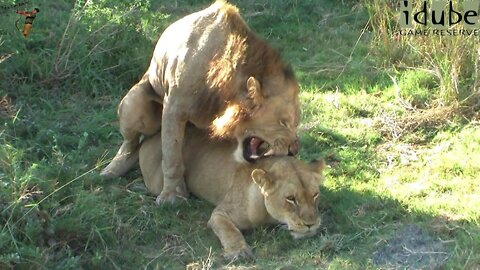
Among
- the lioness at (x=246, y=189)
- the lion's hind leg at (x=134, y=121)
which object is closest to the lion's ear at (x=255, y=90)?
the lioness at (x=246, y=189)

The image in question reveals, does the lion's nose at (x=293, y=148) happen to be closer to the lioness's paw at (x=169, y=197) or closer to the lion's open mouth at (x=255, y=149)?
the lion's open mouth at (x=255, y=149)

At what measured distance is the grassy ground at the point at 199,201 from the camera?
5.34 meters

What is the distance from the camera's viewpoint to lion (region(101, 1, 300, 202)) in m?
5.68

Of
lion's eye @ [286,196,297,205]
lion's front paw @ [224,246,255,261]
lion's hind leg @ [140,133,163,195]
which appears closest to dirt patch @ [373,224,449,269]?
lion's eye @ [286,196,297,205]

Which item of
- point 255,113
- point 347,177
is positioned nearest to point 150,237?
point 255,113

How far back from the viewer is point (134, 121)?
6.70 m

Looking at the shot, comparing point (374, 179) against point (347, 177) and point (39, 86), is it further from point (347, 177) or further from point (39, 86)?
point (39, 86)

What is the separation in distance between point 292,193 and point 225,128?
2.05 feet

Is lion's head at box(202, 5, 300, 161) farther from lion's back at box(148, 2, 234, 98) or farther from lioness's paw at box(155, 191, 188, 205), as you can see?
lioness's paw at box(155, 191, 188, 205)

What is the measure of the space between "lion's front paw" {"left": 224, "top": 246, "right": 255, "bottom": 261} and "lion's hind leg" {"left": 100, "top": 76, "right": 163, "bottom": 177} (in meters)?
1.63

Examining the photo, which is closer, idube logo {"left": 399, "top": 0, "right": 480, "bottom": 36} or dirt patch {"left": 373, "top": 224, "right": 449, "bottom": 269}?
dirt patch {"left": 373, "top": 224, "right": 449, "bottom": 269}

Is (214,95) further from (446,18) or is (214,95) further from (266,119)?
(446,18)

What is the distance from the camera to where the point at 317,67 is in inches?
338

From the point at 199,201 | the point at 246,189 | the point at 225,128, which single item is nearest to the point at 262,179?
the point at 246,189
